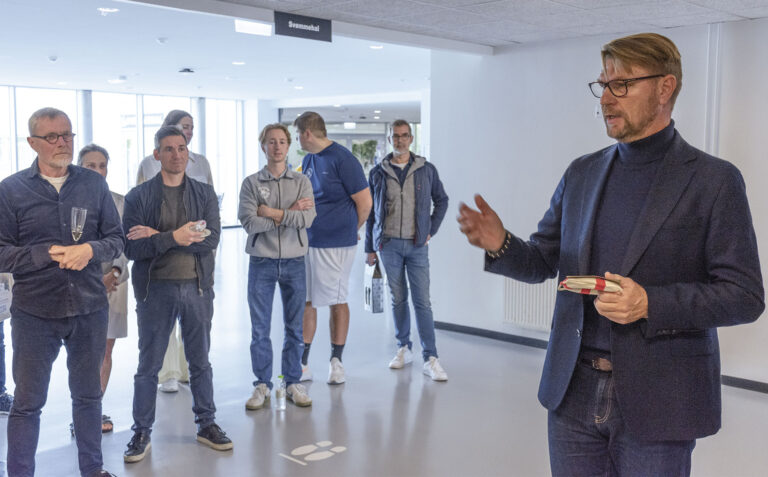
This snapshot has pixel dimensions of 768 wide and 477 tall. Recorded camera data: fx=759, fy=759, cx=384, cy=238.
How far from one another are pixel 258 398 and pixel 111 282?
1.22 meters

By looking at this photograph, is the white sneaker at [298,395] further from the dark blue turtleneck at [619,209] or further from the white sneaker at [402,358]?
the dark blue turtleneck at [619,209]

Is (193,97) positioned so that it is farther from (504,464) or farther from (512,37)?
(504,464)

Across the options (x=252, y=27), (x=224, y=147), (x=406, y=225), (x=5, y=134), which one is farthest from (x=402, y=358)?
(x=224, y=147)

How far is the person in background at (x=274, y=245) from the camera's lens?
464cm

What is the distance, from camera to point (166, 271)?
3.92m

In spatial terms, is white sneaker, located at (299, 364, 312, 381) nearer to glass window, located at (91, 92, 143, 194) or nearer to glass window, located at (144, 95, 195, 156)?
glass window, located at (91, 92, 143, 194)

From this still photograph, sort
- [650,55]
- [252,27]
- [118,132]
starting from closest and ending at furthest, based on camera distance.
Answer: [650,55]
[252,27]
[118,132]

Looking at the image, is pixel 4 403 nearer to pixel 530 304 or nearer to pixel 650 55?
pixel 530 304

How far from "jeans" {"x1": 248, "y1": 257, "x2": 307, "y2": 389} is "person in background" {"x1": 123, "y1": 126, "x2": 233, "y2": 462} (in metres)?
0.62

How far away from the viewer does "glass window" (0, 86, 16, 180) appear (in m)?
15.2

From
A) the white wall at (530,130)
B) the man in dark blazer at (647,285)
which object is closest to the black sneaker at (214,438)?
the man in dark blazer at (647,285)

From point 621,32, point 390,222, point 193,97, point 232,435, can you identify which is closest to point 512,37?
point 621,32

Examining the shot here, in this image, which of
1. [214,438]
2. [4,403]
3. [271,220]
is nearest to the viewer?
[214,438]

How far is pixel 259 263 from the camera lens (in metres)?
4.69
